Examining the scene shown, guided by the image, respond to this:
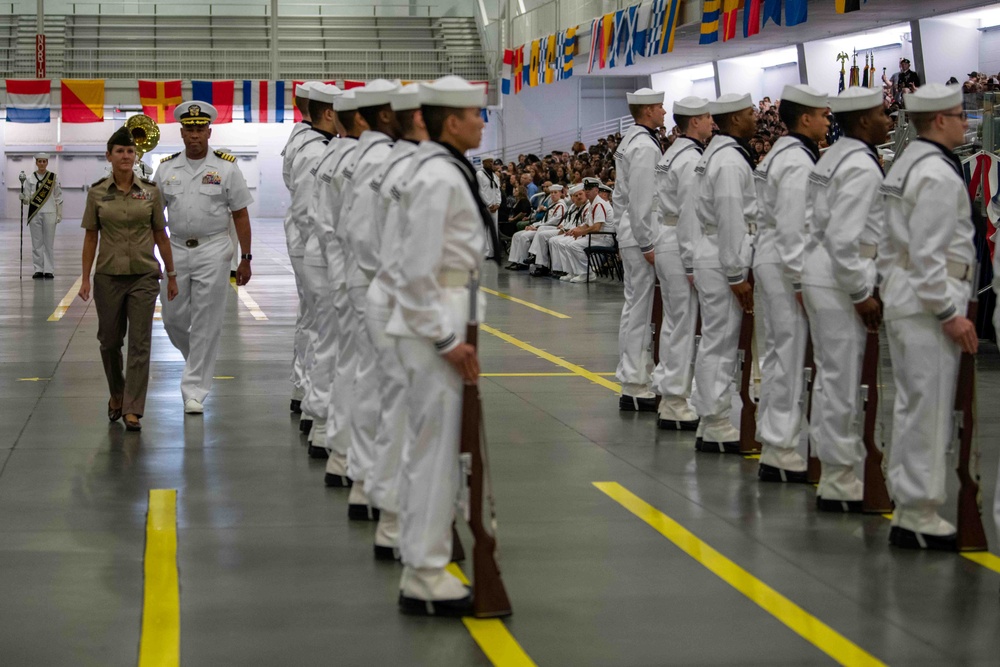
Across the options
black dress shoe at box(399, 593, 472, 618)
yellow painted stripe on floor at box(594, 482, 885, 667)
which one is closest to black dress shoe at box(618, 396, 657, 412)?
yellow painted stripe on floor at box(594, 482, 885, 667)

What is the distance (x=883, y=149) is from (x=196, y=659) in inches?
454

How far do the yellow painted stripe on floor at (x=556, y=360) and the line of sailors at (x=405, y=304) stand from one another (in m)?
4.13

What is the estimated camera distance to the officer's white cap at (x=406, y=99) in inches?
→ 208

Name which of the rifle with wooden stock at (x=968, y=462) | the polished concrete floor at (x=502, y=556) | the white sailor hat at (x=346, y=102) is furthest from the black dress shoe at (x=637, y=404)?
Answer: the rifle with wooden stock at (x=968, y=462)

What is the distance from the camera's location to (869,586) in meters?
5.43

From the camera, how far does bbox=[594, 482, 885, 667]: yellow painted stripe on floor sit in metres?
4.67

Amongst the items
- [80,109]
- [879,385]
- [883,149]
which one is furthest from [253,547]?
[80,109]

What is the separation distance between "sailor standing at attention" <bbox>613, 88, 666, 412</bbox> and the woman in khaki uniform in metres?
3.22

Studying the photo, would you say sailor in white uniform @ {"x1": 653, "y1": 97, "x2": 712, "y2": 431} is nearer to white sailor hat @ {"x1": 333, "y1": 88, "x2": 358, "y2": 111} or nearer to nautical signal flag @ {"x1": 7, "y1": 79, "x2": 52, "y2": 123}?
white sailor hat @ {"x1": 333, "y1": 88, "x2": 358, "y2": 111}

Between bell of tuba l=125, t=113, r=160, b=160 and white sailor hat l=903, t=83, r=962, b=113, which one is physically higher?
bell of tuba l=125, t=113, r=160, b=160

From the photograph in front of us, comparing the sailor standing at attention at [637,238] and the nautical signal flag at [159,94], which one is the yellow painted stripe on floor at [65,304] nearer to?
the sailor standing at attention at [637,238]

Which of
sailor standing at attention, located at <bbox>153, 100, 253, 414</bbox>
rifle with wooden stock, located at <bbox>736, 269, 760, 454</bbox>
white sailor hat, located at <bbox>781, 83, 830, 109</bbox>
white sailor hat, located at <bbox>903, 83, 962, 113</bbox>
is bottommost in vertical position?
rifle with wooden stock, located at <bbox>736, 269, 760, 454</bbox>

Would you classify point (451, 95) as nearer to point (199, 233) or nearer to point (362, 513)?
point (362, 513)

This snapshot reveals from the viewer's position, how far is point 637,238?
9180mm
